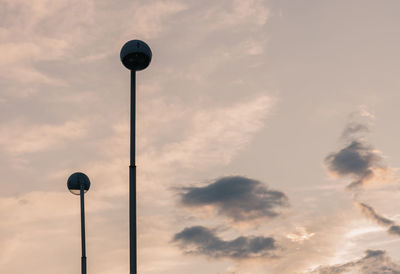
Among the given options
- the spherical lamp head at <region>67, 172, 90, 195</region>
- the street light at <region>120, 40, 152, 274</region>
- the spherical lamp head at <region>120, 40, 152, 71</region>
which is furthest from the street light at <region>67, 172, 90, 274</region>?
the spherical lamp head at <region>120, 40, 152, 71</region>

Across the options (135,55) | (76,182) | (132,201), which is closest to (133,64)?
(135,55)

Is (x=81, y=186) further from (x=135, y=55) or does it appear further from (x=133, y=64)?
(x=135, y=55)

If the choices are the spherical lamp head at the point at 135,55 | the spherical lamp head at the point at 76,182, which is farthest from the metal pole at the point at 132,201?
the spherical lamp head at the point at 76,182

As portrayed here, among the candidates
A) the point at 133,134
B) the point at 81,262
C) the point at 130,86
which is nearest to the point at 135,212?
the point at 133,134

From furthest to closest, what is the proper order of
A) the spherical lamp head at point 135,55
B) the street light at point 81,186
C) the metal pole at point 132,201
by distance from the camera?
the street light at point 81,186
the spherical lamp head at point 135,55
the metal pole at point 132,201

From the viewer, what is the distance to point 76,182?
21.8 meters

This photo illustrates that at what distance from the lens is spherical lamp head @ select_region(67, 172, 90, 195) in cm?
2177

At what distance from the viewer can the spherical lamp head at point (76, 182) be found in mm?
21766

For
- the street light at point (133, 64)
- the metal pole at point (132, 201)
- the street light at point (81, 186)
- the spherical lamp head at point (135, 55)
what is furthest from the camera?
the street light at point (81, 186)

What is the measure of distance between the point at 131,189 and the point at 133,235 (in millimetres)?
1121

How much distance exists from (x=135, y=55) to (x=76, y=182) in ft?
27.4

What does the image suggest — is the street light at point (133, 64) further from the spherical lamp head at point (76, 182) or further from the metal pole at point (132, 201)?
the spherical lamp head at point (76, 182)

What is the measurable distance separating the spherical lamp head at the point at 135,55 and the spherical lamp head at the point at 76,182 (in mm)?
7879

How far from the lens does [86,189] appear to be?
873 inches
